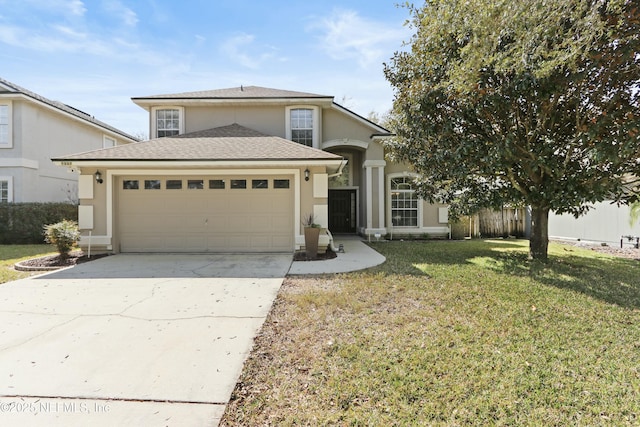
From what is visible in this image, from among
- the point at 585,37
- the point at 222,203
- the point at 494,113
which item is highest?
the point at 585,37

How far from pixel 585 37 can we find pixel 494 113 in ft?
7.13

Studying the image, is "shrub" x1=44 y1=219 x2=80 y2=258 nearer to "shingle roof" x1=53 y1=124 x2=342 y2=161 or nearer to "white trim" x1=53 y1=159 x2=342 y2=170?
"white trim" x1=53 y1=159 x2=342 y2=170

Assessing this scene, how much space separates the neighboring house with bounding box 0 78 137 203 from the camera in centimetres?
1288

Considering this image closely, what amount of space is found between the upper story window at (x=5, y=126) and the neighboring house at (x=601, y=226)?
73.1 ft

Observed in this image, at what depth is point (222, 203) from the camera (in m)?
9.57

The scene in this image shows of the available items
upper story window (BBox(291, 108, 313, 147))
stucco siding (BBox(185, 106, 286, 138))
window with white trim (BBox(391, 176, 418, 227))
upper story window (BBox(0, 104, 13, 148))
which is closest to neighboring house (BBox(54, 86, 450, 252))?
stucco siding (BBox(185, 106, 286, 138))

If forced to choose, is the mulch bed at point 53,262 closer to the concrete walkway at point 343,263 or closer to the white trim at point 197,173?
the white trim at point 197,173

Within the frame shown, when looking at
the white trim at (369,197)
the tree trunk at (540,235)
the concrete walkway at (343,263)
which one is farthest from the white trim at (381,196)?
the tree trunk at (540,235)

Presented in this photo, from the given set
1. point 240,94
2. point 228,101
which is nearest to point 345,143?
point 240,94

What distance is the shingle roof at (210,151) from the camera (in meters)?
8.80

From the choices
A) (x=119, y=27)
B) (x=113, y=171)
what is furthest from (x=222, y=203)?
(x=119, y=27)

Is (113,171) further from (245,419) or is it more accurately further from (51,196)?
(245,419)

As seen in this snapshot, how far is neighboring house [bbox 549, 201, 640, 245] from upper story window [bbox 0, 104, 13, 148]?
22296 millimetres

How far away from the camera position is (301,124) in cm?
1307
